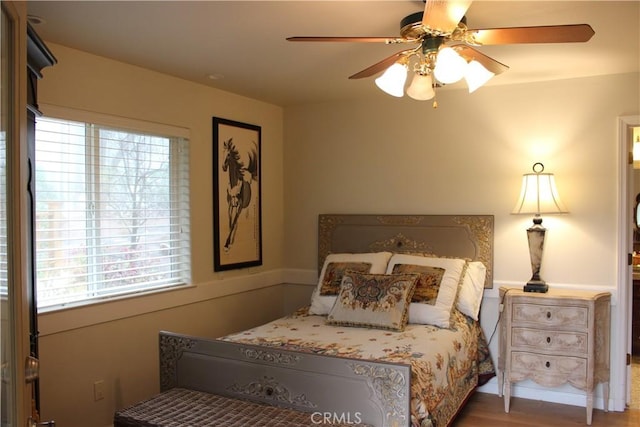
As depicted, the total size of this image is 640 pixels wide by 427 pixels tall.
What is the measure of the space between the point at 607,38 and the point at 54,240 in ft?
10.4

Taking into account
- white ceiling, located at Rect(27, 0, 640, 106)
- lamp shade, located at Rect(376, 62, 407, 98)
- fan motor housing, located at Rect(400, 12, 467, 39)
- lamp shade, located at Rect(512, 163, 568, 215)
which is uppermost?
white ceiling, located at Rect(27, 0, 640, 106)

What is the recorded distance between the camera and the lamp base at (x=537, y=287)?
3.47 m

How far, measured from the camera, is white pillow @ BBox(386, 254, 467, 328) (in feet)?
11.1

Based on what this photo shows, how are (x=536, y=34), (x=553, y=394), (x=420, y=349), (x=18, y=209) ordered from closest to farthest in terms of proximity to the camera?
(x=18, y=209), (x=536, y=34), (x=420, y=349), (x=553, y=394)

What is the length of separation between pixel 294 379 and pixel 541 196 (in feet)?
7.00

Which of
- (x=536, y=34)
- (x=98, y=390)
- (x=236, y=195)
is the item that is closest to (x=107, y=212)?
(x=98, y=390)

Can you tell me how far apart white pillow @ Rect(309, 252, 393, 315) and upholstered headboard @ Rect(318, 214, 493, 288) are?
21cm

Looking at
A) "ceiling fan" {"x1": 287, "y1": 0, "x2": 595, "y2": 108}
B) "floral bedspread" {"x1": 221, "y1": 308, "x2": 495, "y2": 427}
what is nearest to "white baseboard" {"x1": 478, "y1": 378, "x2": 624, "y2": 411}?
"floral bedspread" {"x1": 221, "y1": 308, "x2": 495, "y2": 427}

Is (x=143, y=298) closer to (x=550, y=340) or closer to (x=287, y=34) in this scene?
(x=287, y=34)

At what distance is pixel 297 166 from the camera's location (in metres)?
4.65

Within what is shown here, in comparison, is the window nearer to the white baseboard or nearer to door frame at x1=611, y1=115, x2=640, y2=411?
the white baseboard

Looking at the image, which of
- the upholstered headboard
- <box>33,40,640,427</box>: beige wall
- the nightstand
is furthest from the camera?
the upholstered headboard

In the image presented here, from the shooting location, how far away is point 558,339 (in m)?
3.28

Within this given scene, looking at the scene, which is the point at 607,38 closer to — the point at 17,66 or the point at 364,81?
the point at 364,81
